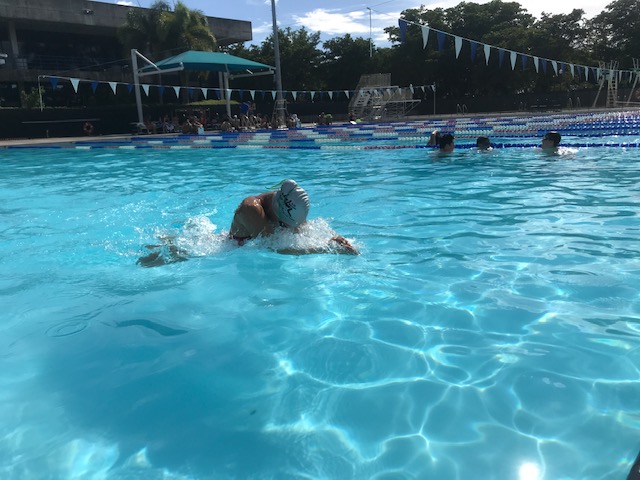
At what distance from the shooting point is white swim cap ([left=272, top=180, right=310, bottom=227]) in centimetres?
406

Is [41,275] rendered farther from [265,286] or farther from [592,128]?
[592,128]

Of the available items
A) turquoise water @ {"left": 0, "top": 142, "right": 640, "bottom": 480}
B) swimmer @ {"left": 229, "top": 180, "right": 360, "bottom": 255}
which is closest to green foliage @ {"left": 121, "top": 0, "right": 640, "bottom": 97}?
turquoise water @ {"left": 0, "top": 142, "right": 640, "bottom": 480}

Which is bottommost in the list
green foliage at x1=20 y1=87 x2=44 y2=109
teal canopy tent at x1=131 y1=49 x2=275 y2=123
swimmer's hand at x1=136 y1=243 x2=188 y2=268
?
swimmer's hand at x1=136 y1=243 x2=188 y2=268

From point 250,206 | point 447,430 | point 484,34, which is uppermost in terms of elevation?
point 484,34

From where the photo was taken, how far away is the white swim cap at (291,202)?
406 centimetres

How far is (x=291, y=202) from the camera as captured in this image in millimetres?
4105

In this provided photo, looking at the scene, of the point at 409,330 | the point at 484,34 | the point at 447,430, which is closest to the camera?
the point at 447,430

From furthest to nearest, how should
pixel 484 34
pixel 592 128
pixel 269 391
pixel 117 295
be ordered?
pixel 484 34, pixel 592 128, pixel 117 295, pixel 269 391

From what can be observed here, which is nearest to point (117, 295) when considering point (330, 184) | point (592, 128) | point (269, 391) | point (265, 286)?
point (265, 286)

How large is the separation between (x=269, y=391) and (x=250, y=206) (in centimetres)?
189

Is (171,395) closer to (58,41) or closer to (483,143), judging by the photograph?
(483,143)

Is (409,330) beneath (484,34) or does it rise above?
beneath

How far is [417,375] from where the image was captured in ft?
9.16

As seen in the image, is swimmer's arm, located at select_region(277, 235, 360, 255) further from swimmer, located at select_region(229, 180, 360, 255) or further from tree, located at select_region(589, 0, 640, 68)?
tree, located at select_region(589, 0, 640, 68)
